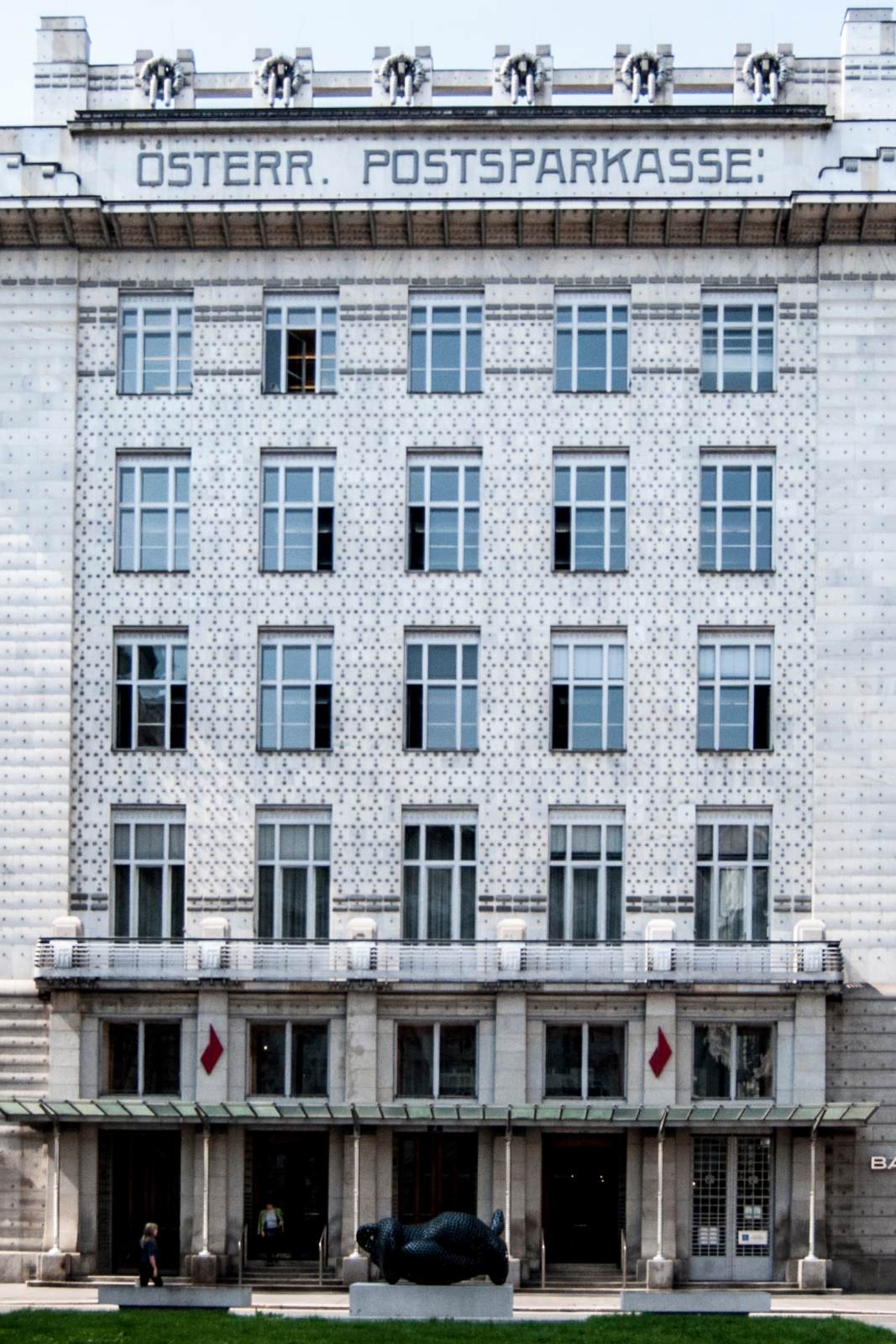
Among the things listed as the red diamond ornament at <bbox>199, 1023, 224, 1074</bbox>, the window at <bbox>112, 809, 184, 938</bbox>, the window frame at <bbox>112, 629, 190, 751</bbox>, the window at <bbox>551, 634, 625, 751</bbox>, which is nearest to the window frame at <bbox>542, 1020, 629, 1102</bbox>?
the window at <bbox>551, 634, 625, 751</bbox>

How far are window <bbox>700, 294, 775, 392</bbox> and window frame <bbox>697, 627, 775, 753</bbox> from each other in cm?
568

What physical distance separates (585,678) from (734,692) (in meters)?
3.36

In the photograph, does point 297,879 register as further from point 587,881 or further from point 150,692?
point 587,881

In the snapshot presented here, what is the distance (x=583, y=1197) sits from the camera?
5166 cm

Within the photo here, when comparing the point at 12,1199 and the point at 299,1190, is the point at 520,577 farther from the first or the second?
the point at 12,1199

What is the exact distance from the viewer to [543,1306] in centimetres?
4766

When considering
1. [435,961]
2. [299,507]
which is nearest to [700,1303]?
[435,961]

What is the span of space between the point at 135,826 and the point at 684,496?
14.5m

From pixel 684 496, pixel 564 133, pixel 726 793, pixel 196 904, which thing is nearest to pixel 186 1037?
pixel 196 904

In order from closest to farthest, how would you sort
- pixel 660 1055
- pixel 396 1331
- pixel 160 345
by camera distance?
pixel 396 1331 → pixel 660 1055 → pixel 160 345

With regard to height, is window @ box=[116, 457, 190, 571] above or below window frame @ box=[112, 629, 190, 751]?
above

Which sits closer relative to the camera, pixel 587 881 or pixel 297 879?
pixel 587 881

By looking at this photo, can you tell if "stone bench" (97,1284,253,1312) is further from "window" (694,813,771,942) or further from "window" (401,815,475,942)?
"window" (694,813,771,942)

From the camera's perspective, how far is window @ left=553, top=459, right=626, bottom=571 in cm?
5350
